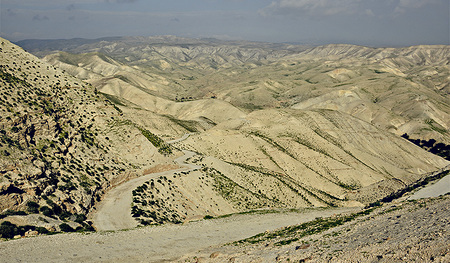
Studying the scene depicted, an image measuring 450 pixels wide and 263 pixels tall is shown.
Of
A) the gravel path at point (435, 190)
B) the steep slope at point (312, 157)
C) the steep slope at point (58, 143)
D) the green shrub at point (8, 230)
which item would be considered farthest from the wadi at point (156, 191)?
the gravel path at point (435, 190)

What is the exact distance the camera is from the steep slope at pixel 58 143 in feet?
107

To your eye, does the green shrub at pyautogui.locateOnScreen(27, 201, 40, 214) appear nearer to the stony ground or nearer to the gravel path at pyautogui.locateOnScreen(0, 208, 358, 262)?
the gravel path at pyautogui.locateOnScreen(0, 208, 358, 262)

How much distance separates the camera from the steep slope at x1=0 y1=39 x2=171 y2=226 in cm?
3253

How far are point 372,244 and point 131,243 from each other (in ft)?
63.5

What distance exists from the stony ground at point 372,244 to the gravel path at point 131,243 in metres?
3.26

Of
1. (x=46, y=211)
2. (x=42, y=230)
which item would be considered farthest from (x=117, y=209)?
(x=42, y=230)

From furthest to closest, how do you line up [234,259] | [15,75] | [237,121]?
[237,121] < [15,75] < [234,259]

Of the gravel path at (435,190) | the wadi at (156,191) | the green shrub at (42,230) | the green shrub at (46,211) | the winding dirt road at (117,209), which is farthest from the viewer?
the gravel path at (435,190)

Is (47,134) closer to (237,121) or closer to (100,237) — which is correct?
(100,237)

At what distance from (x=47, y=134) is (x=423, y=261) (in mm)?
41562

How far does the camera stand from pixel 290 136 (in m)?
104

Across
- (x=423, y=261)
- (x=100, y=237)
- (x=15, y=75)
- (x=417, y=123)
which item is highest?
(x=15, y=75)

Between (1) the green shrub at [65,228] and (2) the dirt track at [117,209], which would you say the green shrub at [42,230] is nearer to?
(1) the green shrub at [65,228]

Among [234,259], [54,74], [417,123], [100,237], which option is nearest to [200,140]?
[54,74]
